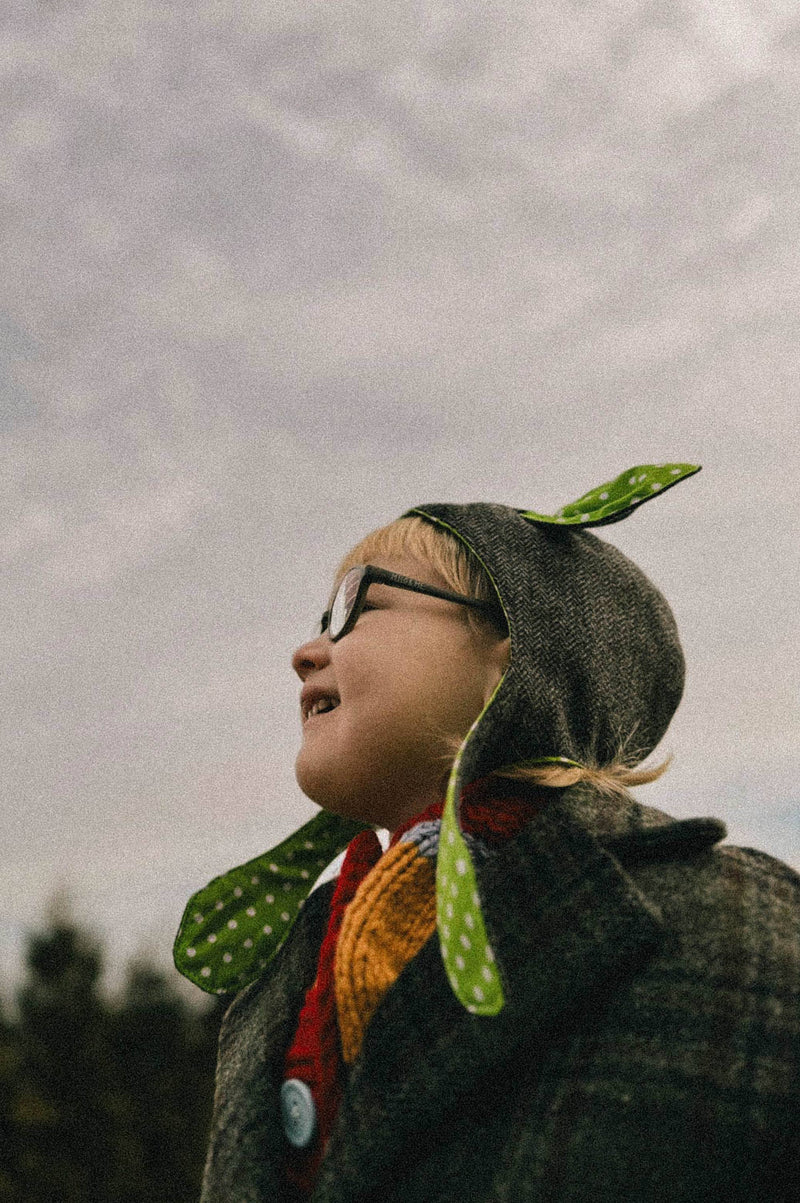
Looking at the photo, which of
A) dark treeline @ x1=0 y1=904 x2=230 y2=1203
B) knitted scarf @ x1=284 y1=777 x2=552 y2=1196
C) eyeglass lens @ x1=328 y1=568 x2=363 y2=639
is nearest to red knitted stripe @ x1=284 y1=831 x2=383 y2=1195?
knitted scarf @ x1=284 y1=777 x2=552 y2=1196

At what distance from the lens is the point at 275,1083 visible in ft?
7.50

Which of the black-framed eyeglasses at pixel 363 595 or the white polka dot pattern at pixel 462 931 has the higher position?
the black-framed eyeglasses at pixel 363 595

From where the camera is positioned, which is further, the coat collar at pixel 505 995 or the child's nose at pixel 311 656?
the child's nose at pixel 311 656

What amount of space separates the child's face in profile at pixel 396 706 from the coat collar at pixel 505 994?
30 cm

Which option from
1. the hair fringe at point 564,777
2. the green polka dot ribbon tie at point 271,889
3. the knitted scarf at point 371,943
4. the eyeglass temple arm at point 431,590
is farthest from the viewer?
the green polka dot ribbon tie at point 271,889

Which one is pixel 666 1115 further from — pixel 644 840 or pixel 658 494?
pixel 658 494

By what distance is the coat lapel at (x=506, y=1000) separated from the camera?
1.91m

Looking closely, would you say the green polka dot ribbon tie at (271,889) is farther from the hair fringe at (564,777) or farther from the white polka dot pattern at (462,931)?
the white polka dot pattern at (462,931)

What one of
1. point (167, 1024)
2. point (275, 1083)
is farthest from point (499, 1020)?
point (167, 1024)

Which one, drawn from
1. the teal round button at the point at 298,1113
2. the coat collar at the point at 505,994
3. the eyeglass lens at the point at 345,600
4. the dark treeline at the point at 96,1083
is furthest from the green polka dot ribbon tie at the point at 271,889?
the dark treeline at the point at 96,1083

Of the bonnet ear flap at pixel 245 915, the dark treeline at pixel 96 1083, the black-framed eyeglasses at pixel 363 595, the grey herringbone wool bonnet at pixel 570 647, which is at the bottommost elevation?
the dark treeline at pixel 96 1083

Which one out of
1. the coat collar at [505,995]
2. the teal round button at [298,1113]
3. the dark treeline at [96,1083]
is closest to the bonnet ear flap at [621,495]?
the coat collar at [505,995]

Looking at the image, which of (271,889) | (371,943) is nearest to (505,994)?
(371,943)

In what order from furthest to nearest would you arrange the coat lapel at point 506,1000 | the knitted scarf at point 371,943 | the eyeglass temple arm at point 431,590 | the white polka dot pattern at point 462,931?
the eyeglass temple arm at point 431,590 < the knitted scarf at point 371,943 < the coat lapel at point 506,1000 < the white polka dot pattern at point 462,931
